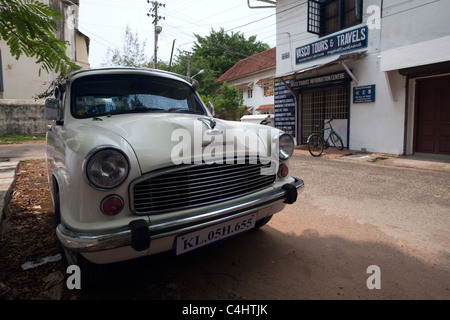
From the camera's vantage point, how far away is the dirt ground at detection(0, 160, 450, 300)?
75.8 inches

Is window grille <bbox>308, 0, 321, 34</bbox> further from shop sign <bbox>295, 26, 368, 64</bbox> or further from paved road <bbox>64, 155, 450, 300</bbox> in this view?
paved road <bbox>64, 155, 450, 300</bbox>

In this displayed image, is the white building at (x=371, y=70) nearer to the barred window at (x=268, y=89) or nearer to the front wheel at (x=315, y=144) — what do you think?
the front wheel at (x=315, y=144)

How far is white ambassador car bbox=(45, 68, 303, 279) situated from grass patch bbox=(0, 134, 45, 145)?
11.8 meters

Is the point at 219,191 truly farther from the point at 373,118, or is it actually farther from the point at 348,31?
the point at 348,31

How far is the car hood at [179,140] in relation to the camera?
170 centimetres

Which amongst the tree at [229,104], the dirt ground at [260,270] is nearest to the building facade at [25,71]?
the tree at [229,104]

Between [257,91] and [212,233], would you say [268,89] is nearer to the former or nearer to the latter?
[257,91]

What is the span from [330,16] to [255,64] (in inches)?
511

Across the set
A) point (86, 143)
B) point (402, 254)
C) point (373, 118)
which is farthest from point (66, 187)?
point (373, 118)

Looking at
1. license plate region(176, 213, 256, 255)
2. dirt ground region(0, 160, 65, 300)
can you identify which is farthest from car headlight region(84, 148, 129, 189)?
dirt ground region(0, 160, 65, 300)

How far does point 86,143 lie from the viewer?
5.41 ft

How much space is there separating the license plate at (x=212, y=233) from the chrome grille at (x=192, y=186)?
0.54ft

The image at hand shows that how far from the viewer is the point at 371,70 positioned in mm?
8547
